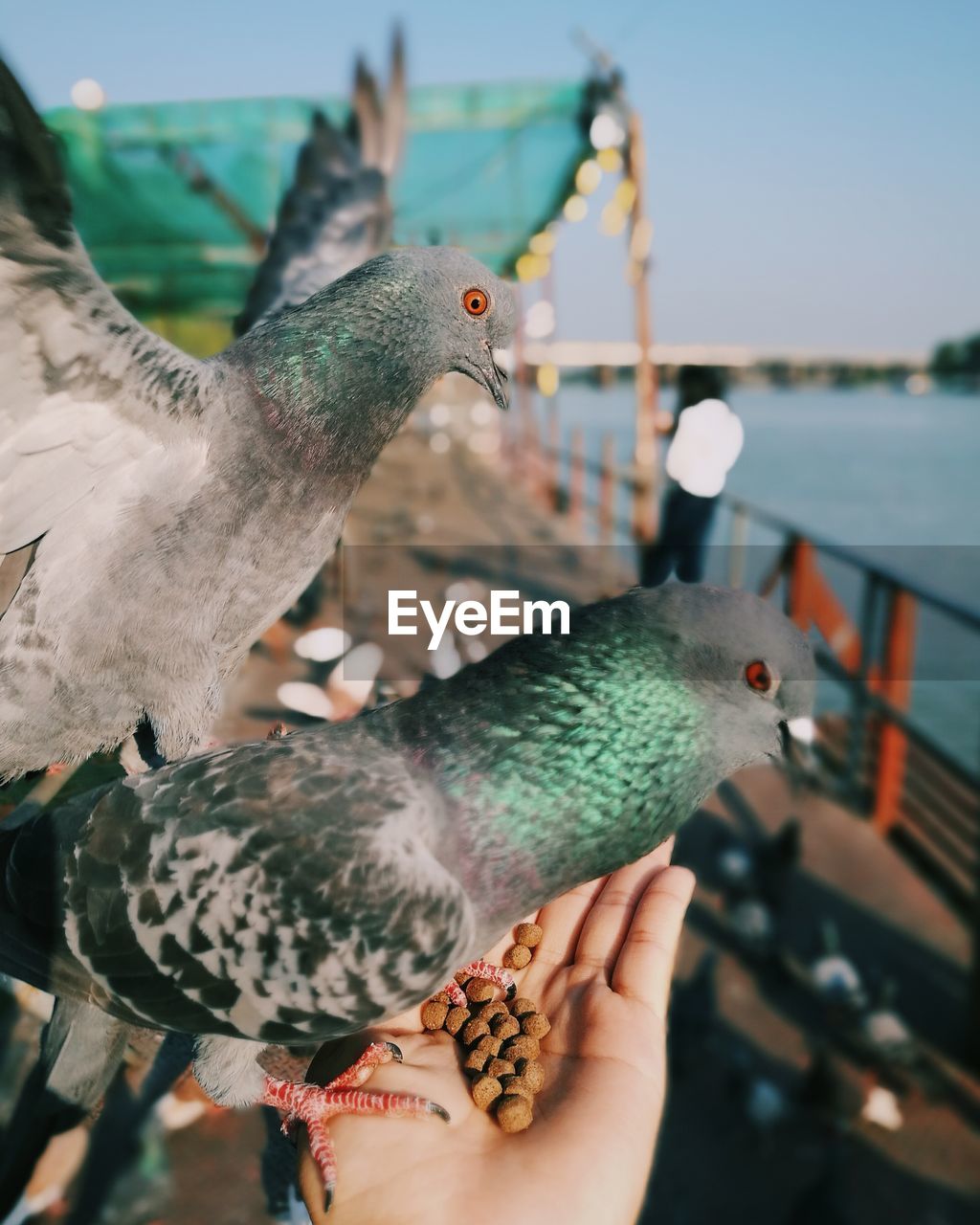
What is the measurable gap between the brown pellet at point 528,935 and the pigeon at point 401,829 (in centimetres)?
57

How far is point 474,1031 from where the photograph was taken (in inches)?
71.6

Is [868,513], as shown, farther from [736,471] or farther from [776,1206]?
[776,1206]

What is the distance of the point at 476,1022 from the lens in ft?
6.02

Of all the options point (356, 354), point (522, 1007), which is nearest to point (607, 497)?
point (356, 354)

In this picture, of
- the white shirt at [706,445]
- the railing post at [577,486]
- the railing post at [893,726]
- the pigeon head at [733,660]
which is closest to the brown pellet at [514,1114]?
the pigeon head at [733,660]

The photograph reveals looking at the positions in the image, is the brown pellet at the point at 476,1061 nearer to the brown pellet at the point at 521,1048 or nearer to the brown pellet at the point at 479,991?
the brown pellet at the point at 521,1048

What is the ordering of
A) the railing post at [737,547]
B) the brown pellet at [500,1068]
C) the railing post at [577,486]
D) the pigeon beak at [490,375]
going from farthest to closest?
the railing post at [577,486] < the railing post at [737,547] < the pigeon beak at [490,375] < the brown pellet at [500,1068]

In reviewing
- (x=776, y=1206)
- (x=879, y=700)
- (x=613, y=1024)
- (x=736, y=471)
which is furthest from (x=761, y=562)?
(x=736, y=471)

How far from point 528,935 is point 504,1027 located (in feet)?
0.94

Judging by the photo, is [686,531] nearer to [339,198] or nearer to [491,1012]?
[339,198]

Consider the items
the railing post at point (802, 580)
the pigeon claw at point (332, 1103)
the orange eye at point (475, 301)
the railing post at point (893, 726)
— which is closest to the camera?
the pigeon claw at point (332, 1103)

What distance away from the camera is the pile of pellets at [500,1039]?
1.68 metres

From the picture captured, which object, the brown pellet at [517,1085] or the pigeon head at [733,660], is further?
the brown pellet at [517,1085]

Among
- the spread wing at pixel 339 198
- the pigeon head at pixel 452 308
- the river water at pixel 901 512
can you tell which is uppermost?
the spread wing at pixel 339 198
